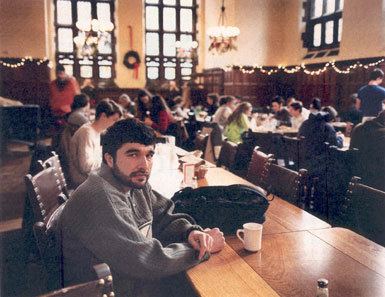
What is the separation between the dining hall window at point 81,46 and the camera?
12.0 metres

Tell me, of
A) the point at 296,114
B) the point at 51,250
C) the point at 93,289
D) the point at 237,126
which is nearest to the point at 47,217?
the point at 51,250

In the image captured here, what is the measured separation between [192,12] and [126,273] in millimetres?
12673

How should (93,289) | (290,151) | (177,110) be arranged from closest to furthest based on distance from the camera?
(93,289)
(290,151)
(177,110)

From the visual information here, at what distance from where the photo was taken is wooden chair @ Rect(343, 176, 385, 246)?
5.96 ft

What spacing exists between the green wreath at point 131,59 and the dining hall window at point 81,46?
1.27ft

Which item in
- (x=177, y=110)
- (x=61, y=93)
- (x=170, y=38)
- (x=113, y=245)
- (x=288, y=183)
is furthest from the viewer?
(x=170, y=38)

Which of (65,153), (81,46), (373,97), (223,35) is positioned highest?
(223,35)

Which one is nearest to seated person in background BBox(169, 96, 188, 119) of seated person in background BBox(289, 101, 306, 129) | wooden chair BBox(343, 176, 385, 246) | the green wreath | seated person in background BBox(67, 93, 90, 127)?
seated person in background BBox(289, 101, 306, 129)

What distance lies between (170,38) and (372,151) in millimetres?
10410

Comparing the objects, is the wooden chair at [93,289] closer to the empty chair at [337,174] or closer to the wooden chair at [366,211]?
the wooden chair at [366,211]

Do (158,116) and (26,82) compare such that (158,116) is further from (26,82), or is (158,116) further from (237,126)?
(26,82)

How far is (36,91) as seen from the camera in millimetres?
11234

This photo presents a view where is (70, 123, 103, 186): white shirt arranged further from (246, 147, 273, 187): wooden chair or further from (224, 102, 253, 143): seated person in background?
(224, 102, 253, 143): seated person in background

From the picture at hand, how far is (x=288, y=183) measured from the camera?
2.37 metres
